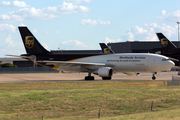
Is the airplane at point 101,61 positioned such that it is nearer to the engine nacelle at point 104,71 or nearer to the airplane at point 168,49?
the engine nacelle at point 104,71

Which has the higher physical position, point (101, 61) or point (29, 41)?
point (29, 41)

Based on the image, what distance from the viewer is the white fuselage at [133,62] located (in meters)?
45.1

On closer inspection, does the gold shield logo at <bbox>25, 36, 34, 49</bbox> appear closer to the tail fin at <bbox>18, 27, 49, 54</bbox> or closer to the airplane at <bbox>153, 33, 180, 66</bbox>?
the tail fin at <bbox>18, 27, 49, 54</bbox>

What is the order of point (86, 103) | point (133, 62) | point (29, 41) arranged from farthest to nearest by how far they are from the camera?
1. point (29, 41)
2. point (133, 62)
3. point (86, 103)

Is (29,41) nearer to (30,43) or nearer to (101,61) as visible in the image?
(30,43)

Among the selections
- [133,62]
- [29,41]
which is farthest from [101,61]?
[29,41]

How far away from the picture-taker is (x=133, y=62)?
46031 millimetres

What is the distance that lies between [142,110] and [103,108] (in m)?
3.37

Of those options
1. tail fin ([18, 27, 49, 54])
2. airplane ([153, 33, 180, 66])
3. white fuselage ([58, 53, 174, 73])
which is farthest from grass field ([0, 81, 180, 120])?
airplane ([153, 33, 180, 66])

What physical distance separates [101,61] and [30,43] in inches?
539

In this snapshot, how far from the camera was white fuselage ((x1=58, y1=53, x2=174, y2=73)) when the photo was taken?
4509 centimetres

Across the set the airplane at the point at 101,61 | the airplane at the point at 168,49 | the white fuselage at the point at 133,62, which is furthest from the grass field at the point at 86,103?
the airplane at the point at 168,49

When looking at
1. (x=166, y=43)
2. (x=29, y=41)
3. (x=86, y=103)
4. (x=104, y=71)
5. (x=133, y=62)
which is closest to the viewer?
(x=86, y=103)

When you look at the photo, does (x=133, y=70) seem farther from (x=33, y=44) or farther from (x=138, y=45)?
(x=138, y=45)
